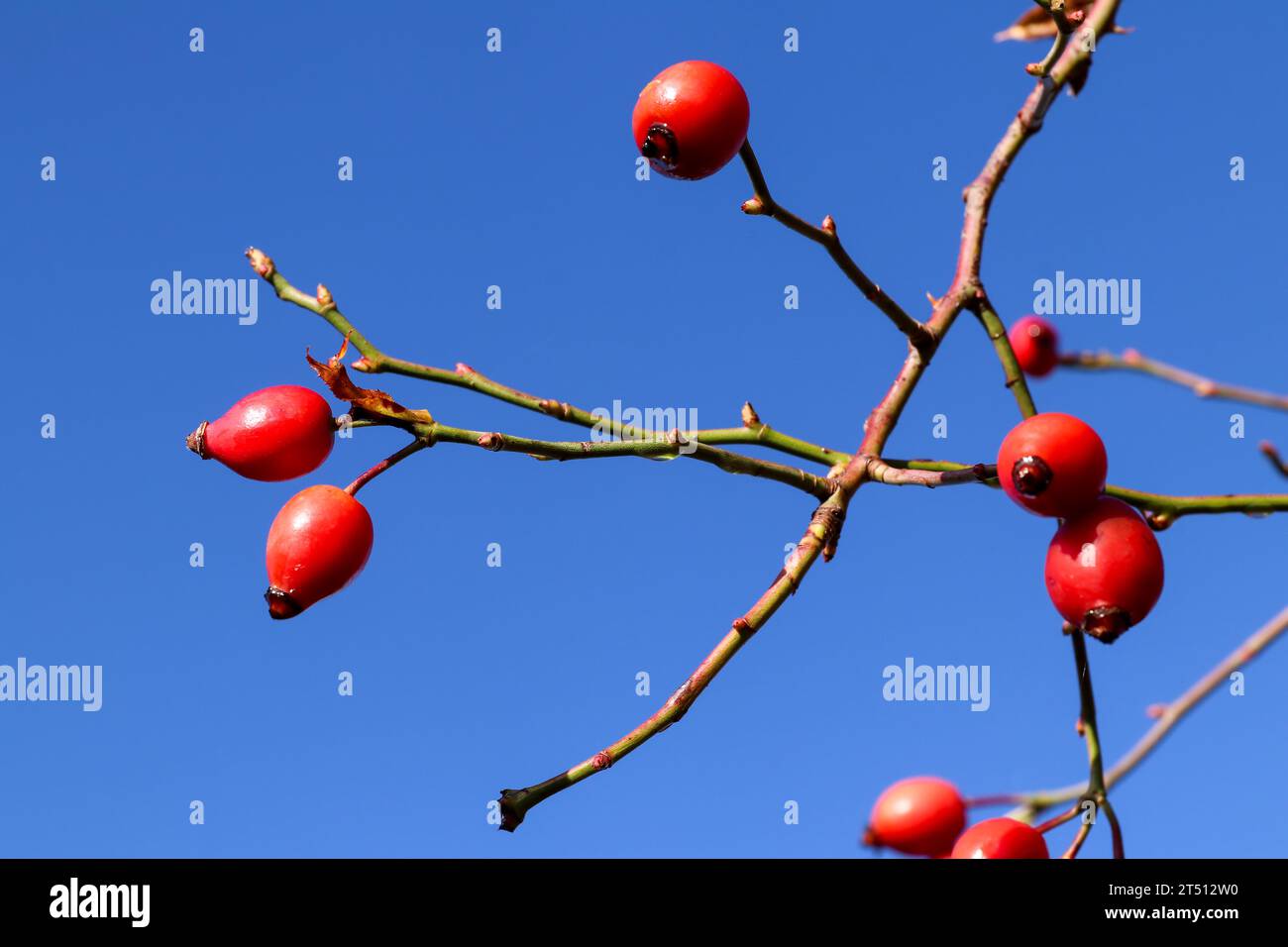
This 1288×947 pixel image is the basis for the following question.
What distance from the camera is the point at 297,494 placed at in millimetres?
2338

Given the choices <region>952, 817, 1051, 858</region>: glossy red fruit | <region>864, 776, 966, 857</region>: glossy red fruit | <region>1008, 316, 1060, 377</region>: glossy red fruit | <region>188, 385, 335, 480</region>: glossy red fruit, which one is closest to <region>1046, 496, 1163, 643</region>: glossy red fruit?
<region>952, 817, 1051, 858</region>: glossy red fruit

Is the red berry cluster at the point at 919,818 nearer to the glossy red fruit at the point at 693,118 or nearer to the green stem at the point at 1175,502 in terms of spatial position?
the green stem at the point at 1175,502

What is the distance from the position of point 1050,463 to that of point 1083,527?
0.20 m

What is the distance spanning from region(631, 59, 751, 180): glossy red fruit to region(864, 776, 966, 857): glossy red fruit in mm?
A: 1549

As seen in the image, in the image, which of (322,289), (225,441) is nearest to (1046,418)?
(322,289)

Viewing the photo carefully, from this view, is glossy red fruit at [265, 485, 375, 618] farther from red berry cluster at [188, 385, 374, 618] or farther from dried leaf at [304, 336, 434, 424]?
dried leaf at [304, 336, 434, 424]

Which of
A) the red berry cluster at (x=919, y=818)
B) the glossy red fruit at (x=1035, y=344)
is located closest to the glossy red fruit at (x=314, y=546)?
the red berry cluster at (x=919, y=818)

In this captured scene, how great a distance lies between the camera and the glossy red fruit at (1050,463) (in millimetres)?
2078

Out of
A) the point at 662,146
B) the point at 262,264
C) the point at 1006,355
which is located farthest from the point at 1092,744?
the point at 262,264

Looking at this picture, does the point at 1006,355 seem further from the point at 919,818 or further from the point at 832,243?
the point at 919,818

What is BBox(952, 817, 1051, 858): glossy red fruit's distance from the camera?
224 centimetres
